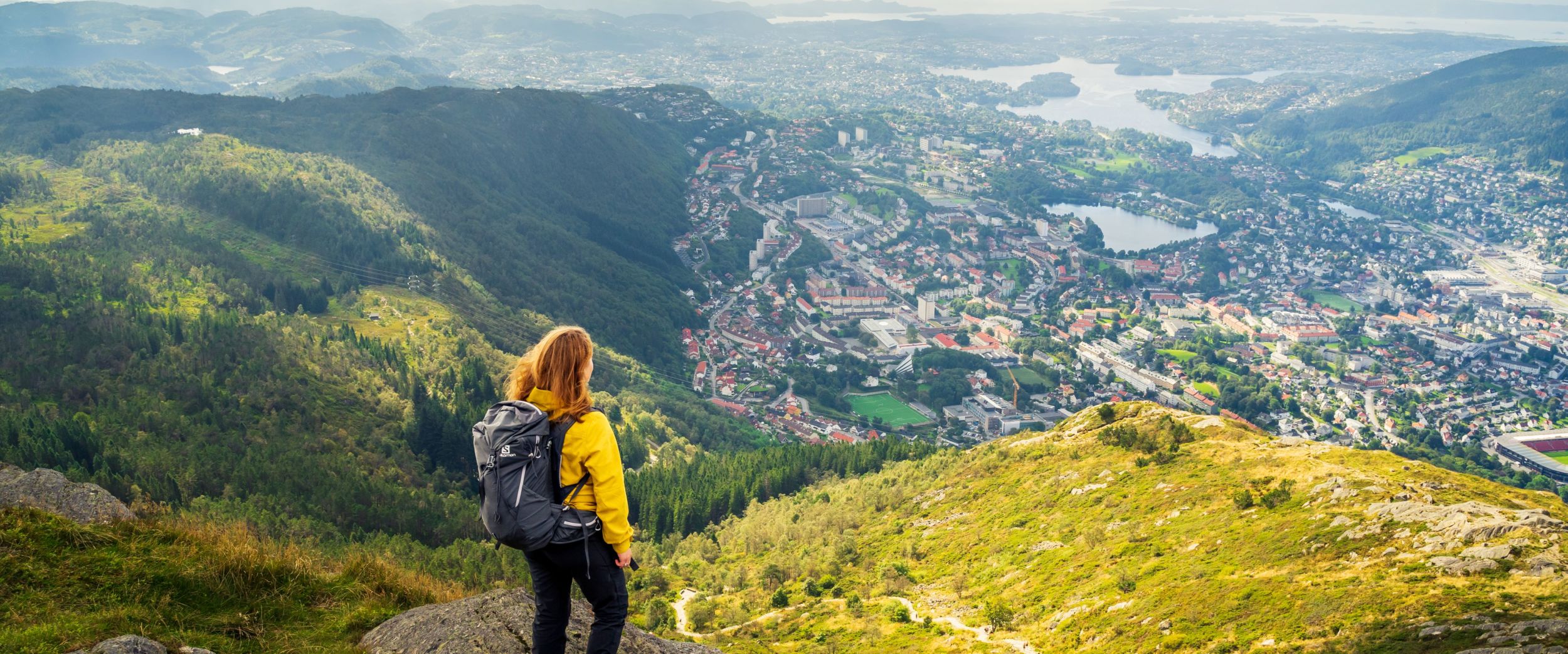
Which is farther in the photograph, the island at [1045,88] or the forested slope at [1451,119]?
the island at [1045,88]

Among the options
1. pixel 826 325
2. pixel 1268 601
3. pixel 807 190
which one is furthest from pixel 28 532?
pixel 807 190

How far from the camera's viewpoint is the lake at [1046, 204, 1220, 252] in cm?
6758

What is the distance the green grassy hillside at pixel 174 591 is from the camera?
4.76 metres

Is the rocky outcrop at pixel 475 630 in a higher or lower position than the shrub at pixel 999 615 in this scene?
higher

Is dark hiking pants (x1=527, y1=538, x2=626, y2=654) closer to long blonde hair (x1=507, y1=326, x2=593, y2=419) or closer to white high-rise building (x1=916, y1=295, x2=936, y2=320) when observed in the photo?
long blonde hair (x1=507, y1=326, x2=593, y2=419)

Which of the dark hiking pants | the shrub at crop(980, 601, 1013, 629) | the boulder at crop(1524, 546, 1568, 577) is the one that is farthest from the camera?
the shrub at crop(980, 601, 1013, 629)

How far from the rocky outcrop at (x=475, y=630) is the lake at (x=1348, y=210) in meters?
84.5

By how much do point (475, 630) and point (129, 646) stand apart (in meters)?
1.73

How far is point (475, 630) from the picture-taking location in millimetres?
5328

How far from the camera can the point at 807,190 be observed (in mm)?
73688

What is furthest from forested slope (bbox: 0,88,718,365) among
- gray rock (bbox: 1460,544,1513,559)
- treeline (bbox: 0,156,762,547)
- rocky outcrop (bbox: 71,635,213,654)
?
rocky outcrop (bbox: 71,635,213,654)

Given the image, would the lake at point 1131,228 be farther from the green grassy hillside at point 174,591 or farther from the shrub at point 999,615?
the green grassy hillside at point 174,591

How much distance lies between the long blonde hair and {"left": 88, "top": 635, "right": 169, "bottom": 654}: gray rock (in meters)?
2.52

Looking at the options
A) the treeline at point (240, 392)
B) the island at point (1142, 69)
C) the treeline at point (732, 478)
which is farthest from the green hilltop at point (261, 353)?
the island at point (1142, 69)
